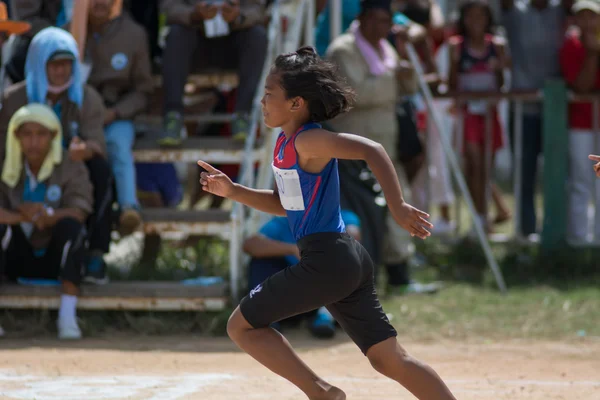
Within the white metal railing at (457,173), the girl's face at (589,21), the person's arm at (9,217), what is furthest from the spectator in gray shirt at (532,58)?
the person's arm at (9,217)

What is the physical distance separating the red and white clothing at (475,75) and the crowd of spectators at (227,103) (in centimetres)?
1

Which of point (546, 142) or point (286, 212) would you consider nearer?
point (286, 212)

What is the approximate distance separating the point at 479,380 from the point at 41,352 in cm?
279

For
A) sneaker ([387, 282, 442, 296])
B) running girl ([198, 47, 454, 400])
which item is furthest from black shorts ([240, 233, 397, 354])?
sneaker ([387, 282, 442, 296])

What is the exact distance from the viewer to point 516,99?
924 cm

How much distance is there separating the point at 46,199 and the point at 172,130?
3.89 feet

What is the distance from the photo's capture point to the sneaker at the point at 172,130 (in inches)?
309

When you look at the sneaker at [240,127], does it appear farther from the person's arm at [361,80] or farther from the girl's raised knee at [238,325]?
the girl's raised knee at [238,325]

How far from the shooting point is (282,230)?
7.38 meters

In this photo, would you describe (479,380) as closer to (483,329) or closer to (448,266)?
(483,329)

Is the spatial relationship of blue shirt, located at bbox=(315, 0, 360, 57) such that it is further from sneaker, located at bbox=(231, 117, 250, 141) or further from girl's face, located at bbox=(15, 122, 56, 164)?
girl's face, located at bbox=(15, 122, 56, 164)

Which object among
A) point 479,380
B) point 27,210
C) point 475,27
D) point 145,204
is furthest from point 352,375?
point 475,27

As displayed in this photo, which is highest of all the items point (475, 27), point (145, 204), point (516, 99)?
point (475, 27)

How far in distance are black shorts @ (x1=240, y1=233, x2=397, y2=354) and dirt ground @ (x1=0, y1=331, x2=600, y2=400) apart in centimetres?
107
